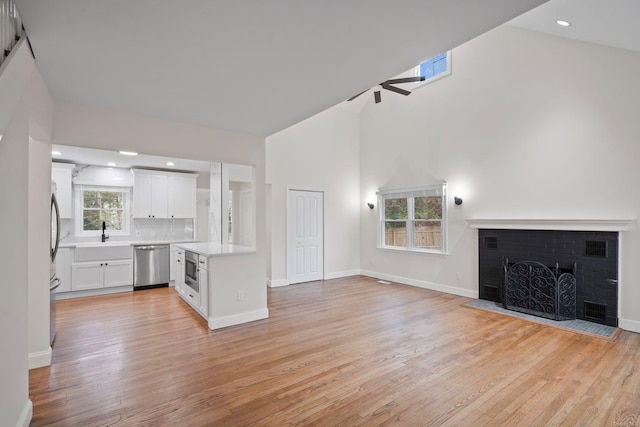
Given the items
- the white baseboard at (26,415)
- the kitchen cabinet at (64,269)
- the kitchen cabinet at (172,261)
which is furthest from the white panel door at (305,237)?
the white baseboard at (26,415)

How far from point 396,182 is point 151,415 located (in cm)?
574

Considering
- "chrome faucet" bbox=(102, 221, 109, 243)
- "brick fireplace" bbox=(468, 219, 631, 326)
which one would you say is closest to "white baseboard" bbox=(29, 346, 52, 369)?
"chrome faucet" bbox=(102, 221, 109, 243)

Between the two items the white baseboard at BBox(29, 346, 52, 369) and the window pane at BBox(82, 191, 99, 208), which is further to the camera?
the window pane at BBox(82, 191, 99, 208)

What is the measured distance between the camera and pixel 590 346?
3320mm

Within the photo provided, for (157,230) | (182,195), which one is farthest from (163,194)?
(157,230)

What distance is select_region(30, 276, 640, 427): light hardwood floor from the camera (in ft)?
7.09

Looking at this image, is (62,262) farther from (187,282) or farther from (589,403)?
(589,403)

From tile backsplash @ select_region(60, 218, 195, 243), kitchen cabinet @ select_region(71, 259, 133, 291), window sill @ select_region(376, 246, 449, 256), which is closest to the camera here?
kitchen cabinet @ select_region(71, 259, 133, 291)

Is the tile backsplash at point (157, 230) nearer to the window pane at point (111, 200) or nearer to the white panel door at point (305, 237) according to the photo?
the window pane at point (111, 200)

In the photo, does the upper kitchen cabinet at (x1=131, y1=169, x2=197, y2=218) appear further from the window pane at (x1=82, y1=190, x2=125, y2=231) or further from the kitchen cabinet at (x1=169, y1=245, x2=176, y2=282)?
the kitchen cabinet at (x1=169, y1=245, x2=176, y2=282)

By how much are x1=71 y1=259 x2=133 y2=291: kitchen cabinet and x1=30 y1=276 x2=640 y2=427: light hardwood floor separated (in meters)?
1.12

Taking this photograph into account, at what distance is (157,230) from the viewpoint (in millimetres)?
6797

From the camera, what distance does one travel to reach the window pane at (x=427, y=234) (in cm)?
596

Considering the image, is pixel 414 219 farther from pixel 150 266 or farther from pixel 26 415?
pixel 26 415
